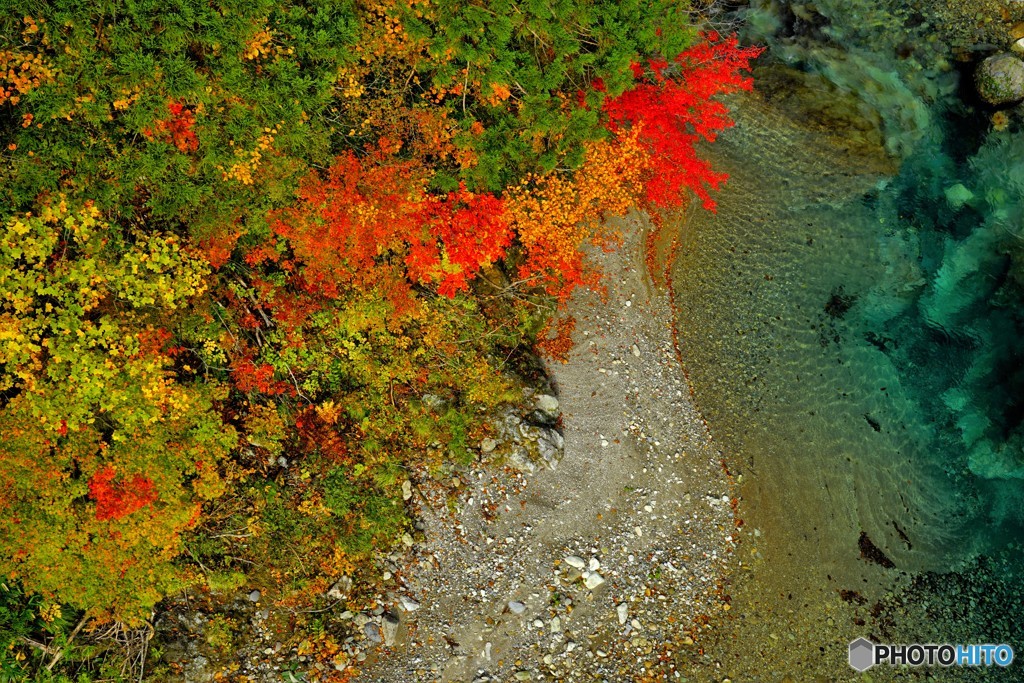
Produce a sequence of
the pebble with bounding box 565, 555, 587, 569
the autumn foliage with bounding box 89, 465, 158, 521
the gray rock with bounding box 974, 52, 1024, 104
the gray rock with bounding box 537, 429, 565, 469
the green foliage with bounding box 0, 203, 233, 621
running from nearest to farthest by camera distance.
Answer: the green foliage with bounding box 0, 203, 233, 621 → the autumn foliage with bounding box 89, 465, 158, 521 → the pebble with bounding box 565, 555, 587, 569 → the gray rock with bounding box 537, 429, 565, 469 → the gray rock with bounding box 974, 52, 1024, 104

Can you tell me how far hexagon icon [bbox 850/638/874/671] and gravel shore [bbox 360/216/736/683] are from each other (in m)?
3.98

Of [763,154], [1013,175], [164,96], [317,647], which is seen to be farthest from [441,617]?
[1013,175]

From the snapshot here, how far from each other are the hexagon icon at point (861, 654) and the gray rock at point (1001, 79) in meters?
17.4

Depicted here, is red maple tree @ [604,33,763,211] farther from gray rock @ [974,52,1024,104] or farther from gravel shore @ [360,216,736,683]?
gray rock @ [974,52,1024,104]

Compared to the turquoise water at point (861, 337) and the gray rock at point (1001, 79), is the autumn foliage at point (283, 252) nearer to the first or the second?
the turquoise water at point (861, 337)

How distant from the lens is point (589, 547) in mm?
15641

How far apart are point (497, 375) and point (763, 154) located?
1115 cm

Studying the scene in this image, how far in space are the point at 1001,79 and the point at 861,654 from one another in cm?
1830

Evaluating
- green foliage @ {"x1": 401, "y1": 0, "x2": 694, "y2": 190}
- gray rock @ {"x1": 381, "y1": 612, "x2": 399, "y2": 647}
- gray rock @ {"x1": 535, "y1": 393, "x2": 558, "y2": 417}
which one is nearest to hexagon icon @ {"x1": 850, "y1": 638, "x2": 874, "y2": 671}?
gray rock @ {"x1": 535, "y1": 393, "x2": 558, "y2": 417}

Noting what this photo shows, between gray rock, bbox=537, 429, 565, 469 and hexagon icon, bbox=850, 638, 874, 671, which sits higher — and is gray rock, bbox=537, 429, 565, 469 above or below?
above

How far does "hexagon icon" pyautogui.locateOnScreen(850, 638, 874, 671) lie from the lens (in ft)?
51.8

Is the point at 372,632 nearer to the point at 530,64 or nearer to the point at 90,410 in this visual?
the point at 90,410

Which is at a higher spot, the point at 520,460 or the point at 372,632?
the point at 520,460

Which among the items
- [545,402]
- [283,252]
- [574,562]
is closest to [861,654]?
[574,562]
